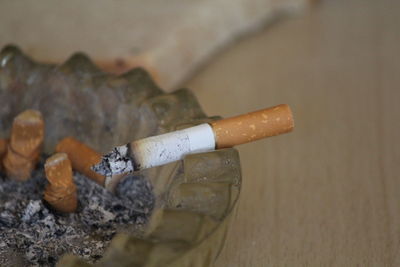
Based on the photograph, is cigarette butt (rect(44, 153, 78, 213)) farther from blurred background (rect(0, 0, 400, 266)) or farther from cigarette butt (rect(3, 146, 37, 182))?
blurred background (rect(0, 0, 400, 266))

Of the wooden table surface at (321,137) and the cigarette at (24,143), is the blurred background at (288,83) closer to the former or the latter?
the wooden table surface at (321,137)

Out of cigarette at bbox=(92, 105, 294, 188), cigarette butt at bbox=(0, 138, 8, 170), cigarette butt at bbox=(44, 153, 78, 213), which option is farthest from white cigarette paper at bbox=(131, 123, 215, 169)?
cigarette butt at bbox=(0, 138, 8, 170)

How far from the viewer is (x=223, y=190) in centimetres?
69

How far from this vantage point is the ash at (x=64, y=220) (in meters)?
0.73

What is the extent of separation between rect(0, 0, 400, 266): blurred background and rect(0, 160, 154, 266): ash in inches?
5.4

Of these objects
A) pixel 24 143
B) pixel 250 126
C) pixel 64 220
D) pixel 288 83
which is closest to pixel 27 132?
pixel 24 143

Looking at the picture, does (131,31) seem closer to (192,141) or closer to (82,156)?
(82,156)

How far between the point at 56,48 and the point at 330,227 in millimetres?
616

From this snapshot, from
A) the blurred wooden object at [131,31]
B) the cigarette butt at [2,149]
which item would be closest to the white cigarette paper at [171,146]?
the cigarette butt at [2,149]

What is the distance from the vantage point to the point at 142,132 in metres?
0.85

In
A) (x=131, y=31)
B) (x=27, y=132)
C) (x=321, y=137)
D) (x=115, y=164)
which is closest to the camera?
(x=115, y=164)

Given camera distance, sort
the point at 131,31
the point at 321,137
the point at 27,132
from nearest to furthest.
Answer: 1. the point at 27,132
2. the point at 321,137
3. the point at 131,31

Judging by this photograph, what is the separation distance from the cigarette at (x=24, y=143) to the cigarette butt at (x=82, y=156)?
0.10ft

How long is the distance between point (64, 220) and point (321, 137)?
0.51 meters
